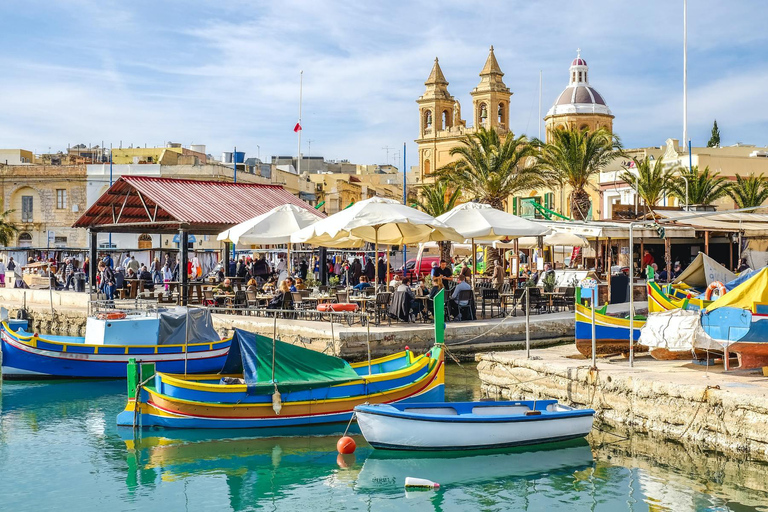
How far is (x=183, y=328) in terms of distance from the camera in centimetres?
1927

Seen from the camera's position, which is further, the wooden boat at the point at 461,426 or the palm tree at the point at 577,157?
the palm tree at the point at 577,157

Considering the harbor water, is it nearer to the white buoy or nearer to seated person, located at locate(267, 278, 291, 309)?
the white buoy

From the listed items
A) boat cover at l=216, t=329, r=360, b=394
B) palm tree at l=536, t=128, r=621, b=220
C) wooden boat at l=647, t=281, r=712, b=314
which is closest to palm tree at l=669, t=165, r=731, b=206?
palm tree at l=536, t=128, r=621, b=220

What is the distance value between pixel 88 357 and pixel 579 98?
50.2 metres

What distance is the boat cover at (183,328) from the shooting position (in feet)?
62.3

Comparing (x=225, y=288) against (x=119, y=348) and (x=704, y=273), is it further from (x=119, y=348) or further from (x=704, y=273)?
(x=704, y=273)

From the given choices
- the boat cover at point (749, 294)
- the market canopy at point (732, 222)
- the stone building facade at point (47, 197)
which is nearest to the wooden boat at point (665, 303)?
the boat cover at point (749, 294)

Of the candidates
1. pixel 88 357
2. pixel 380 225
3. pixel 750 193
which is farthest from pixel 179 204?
pixel 750 193

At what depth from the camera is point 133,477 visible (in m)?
12.0

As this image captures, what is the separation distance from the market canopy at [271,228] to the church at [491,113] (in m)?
33.2

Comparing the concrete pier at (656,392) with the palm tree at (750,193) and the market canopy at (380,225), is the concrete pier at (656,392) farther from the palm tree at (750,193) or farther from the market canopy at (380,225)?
the palm tree at (750,193)

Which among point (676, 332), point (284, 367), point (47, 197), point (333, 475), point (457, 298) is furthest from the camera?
point (47, 197)

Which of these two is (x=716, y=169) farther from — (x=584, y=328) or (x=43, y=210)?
(x=43, y=210)

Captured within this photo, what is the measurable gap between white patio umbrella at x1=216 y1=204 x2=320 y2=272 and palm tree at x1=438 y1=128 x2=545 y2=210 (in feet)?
44.5
